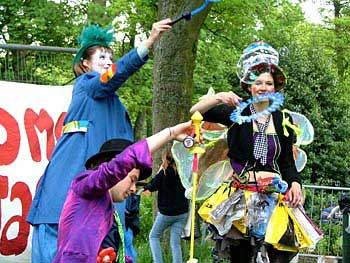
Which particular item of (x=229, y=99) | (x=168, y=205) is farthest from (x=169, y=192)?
(x=229, y=99)

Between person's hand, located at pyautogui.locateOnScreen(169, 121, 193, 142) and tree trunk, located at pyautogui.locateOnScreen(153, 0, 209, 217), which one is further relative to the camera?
tree trunk, located at pyautogui.locateOnScreen(153, 0, 209, 217)

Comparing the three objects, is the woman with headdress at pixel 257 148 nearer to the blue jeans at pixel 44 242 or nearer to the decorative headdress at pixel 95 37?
the decorative headdress at pixel 95 37

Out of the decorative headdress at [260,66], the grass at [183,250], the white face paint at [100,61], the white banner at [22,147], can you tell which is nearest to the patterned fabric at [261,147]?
the decorative headdress at [260,66]

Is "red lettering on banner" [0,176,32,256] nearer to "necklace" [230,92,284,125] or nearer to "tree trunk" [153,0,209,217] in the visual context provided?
"necklace" [230,92,284,125]

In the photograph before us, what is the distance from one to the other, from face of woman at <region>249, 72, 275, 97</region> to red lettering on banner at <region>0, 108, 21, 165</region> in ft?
7.12

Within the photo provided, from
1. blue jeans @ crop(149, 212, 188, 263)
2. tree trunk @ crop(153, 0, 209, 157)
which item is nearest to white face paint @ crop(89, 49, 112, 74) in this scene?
tree trunk @ crop(153, 0, 209, 157)

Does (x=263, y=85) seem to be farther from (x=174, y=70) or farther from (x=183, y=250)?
(x=183, y=250)

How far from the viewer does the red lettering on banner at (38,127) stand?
5375 mm

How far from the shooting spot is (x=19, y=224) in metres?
5.27

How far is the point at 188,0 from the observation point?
7.44 metres

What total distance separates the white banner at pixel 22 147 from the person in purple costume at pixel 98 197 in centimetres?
233

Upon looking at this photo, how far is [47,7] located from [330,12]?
1238 centimetres

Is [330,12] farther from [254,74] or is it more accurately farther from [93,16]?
[254,74]

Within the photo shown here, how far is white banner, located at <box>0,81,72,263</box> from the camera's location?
5.25 meters
